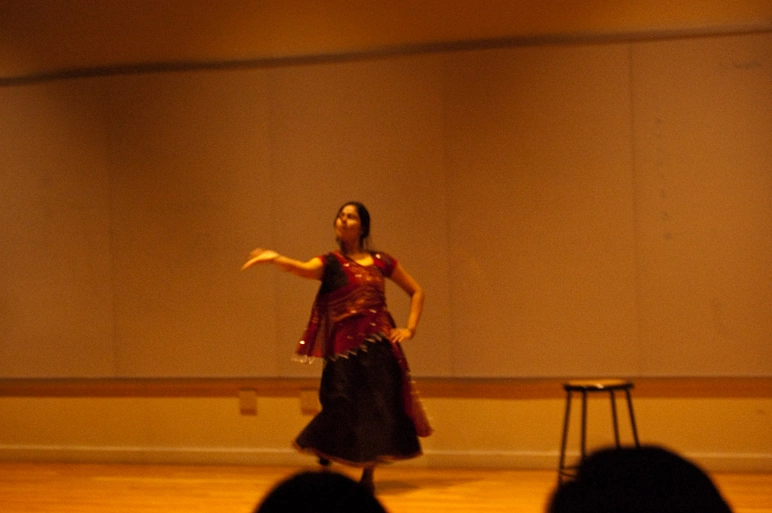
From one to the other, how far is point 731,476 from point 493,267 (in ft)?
5.26

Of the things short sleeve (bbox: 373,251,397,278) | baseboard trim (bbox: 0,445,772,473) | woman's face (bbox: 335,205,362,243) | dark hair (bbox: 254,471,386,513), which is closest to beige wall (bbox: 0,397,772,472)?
baseboard trim (bbox: 0,445,772,473)

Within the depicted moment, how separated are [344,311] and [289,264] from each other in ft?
1.31

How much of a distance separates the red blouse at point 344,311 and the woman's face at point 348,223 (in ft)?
0.33

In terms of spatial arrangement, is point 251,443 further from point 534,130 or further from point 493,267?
point 534,130

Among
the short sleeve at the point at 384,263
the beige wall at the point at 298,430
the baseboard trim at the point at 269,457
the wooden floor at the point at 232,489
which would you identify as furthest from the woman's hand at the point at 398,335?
the baseboard trim at the point at 269,457

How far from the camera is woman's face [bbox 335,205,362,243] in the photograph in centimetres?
415

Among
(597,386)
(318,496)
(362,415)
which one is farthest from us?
(362,415)

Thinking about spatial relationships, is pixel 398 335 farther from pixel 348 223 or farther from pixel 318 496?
pixel 318 496

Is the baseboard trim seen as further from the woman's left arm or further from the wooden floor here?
the woman's left arm

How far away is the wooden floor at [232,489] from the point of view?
413cm

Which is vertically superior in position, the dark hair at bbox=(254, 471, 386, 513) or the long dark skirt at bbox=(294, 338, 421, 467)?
the dark hair at bbox=(254, 471, 386, 513)

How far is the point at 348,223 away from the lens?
4.15 meters

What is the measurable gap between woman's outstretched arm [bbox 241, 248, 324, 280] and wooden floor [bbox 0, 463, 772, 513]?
0.95 metres

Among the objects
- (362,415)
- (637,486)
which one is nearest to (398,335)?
(362,415)
